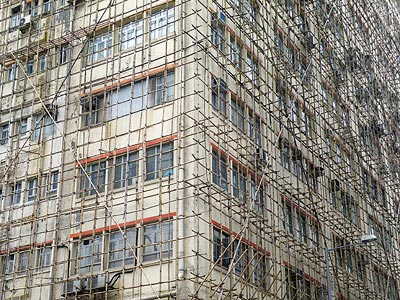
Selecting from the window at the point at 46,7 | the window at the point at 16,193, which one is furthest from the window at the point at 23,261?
the window at the point at 46,7

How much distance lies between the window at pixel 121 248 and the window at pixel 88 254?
0.34 m

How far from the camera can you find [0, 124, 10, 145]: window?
19.4 m

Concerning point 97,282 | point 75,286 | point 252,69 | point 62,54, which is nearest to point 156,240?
point 97,282

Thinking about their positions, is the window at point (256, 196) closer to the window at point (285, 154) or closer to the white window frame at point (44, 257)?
the window at point (285, 154)

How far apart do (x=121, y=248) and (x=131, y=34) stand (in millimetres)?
5717

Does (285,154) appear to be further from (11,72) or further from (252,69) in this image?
(11,72)

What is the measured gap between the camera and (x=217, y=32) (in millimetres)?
17328

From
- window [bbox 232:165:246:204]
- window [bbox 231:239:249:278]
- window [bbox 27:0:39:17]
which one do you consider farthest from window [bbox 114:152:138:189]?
window [bbox 27:0:39:17]

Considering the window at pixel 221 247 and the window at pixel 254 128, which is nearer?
the window at pixel 221 247

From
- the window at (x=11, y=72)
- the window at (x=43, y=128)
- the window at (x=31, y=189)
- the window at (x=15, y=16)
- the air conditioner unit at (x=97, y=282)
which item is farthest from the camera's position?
the window at (x=15, y=16)

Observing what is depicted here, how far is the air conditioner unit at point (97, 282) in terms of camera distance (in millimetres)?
14914

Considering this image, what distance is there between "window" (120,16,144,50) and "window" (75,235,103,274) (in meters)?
5.04

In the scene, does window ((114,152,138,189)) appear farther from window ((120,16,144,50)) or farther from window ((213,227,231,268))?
window ((120,16,144,50))

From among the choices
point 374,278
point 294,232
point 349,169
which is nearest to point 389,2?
point 349,169
